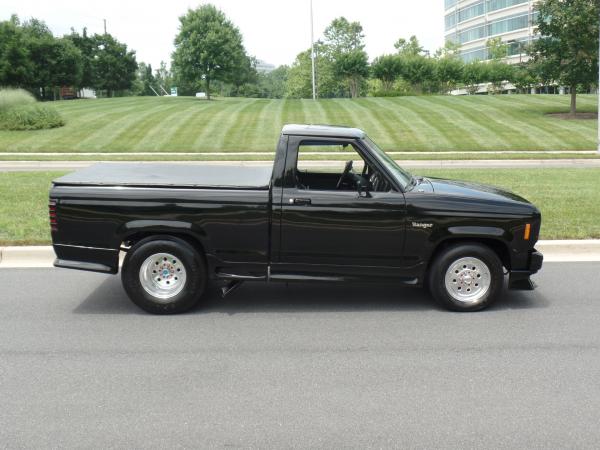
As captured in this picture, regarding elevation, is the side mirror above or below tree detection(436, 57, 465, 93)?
below

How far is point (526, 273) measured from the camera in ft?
20.2

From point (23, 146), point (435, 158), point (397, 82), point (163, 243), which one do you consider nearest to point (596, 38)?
point (435, 158)

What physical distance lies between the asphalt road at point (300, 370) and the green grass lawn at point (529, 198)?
6.57ft

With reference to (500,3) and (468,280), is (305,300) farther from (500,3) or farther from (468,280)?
(500,3)

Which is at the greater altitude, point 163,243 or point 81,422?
point 163,243

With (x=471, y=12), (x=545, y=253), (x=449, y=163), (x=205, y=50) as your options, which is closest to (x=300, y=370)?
(x=545, y=253)

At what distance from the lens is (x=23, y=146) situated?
25641 millimetres

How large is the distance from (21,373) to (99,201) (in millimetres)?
1888

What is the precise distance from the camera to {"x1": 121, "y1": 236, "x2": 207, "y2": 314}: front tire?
19.7 feet

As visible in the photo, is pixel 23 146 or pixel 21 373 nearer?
pixel 21 373

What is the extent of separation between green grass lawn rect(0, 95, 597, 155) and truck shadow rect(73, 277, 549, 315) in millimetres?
19222

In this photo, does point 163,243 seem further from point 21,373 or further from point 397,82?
point 397,82

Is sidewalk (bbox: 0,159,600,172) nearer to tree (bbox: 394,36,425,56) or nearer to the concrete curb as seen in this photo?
the concrete curb

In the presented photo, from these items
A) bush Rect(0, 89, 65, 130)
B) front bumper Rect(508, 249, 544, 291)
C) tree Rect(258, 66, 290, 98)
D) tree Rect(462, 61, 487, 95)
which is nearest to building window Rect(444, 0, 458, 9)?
tree Rect(258, 66, 290, 98)
